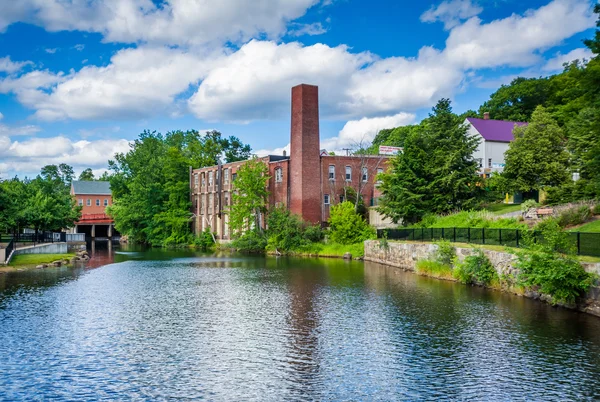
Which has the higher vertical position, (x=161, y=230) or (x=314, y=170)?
(x=314, y=170)

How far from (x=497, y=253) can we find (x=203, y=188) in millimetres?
51277

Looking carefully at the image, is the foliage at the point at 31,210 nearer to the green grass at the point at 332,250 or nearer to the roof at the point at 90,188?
the green grass at the point at 332,250

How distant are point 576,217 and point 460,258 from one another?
6080 mm

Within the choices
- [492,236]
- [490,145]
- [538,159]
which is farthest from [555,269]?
[490,145]

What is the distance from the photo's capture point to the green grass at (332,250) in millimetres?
46156

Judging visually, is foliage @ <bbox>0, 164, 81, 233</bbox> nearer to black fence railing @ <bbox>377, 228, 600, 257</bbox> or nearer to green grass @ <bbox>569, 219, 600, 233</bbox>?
black fence railing @ <bbox>377, 228, 600, 257</bbox>

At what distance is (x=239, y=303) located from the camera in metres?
23.4

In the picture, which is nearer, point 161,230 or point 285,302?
point 285,302

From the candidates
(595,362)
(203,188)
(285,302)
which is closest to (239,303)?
(285,302)

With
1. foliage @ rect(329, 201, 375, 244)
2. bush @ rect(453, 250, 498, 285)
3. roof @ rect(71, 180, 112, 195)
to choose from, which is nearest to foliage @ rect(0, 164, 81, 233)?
foliage @ rect(329, 201, 375, 244)

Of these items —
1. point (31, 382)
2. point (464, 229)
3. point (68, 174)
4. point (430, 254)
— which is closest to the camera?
point (31, 382)

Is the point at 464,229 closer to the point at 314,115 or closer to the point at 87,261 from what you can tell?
the point at 314,115

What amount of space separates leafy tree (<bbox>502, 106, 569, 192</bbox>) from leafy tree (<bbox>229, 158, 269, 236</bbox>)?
24.8 metres

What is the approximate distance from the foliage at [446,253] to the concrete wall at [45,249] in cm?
3045
